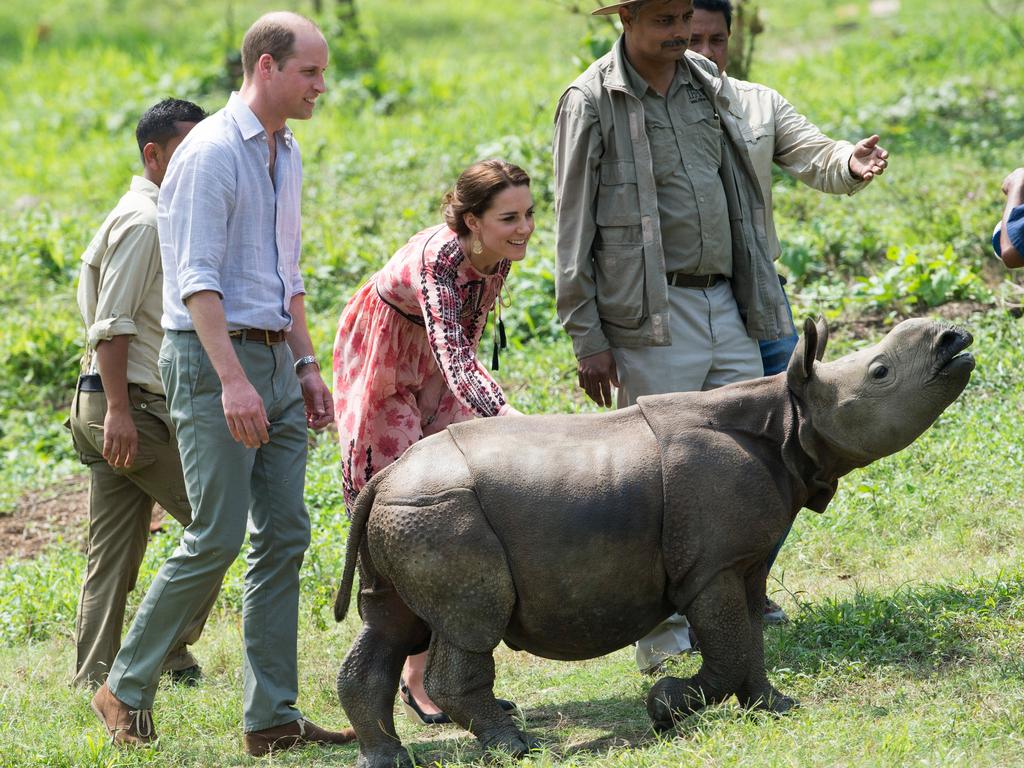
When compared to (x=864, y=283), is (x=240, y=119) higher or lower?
higher

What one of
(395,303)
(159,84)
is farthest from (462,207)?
(159,84)

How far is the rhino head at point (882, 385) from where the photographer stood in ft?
14.0

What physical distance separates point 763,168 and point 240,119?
7.19 feet

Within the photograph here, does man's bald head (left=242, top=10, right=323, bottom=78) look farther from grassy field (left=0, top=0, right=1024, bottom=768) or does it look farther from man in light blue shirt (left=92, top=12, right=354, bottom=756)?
grassy field (left=0, top=0, right=1024, bottom=768)

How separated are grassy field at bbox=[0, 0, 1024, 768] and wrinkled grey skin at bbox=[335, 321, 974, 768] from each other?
30 cm

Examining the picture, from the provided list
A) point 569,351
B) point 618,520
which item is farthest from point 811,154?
point 569,351

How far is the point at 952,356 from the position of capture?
427 cm

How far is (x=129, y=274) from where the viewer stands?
215 inches

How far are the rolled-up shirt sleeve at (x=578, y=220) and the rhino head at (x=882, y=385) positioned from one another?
3.52 feet

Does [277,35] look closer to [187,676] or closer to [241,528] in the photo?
[241,528]

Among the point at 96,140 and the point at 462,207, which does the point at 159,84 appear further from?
the point at 462,207

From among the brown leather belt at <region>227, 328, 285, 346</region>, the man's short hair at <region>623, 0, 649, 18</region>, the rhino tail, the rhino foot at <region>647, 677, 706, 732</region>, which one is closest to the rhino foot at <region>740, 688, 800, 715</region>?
the rhino foot at <region>647, 677, 706, 732</region>

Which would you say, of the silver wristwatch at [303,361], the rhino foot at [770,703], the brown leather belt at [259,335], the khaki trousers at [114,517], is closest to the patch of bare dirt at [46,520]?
the khaki trousers at [114,517]

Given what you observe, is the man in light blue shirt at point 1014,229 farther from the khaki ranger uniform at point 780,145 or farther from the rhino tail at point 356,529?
the rhino tail at point 356,529
